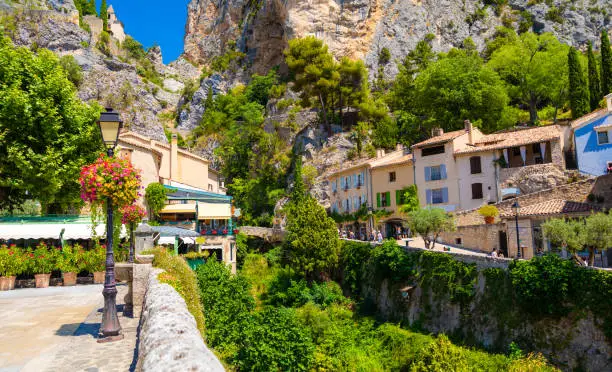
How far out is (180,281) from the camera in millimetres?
10742

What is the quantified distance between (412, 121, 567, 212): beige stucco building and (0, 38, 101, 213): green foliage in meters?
25.6

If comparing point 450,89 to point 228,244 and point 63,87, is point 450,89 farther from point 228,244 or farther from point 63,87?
point 63,87

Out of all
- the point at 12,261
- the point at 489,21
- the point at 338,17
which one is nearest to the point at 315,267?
the point at 12,261

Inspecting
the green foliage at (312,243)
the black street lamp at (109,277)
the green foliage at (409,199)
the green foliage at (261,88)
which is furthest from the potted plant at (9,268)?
the green foliage at (261,88)

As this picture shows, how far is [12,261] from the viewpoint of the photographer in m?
19.1

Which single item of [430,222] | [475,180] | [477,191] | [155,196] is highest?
[475,180]

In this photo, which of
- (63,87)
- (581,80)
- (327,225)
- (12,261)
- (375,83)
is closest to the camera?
(12,261)

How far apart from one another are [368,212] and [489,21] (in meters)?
50.2

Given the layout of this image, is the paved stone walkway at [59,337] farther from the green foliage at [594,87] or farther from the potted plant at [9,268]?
the green foliage at [594,87]

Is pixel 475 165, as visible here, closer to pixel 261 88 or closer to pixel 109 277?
pixel 109 277

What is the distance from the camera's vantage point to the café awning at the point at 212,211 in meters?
35.0

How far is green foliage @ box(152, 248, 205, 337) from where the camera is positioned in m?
9.62

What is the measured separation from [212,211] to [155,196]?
4.92 m

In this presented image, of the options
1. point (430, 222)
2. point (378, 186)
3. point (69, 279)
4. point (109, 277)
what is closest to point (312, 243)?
point (430, 222)
